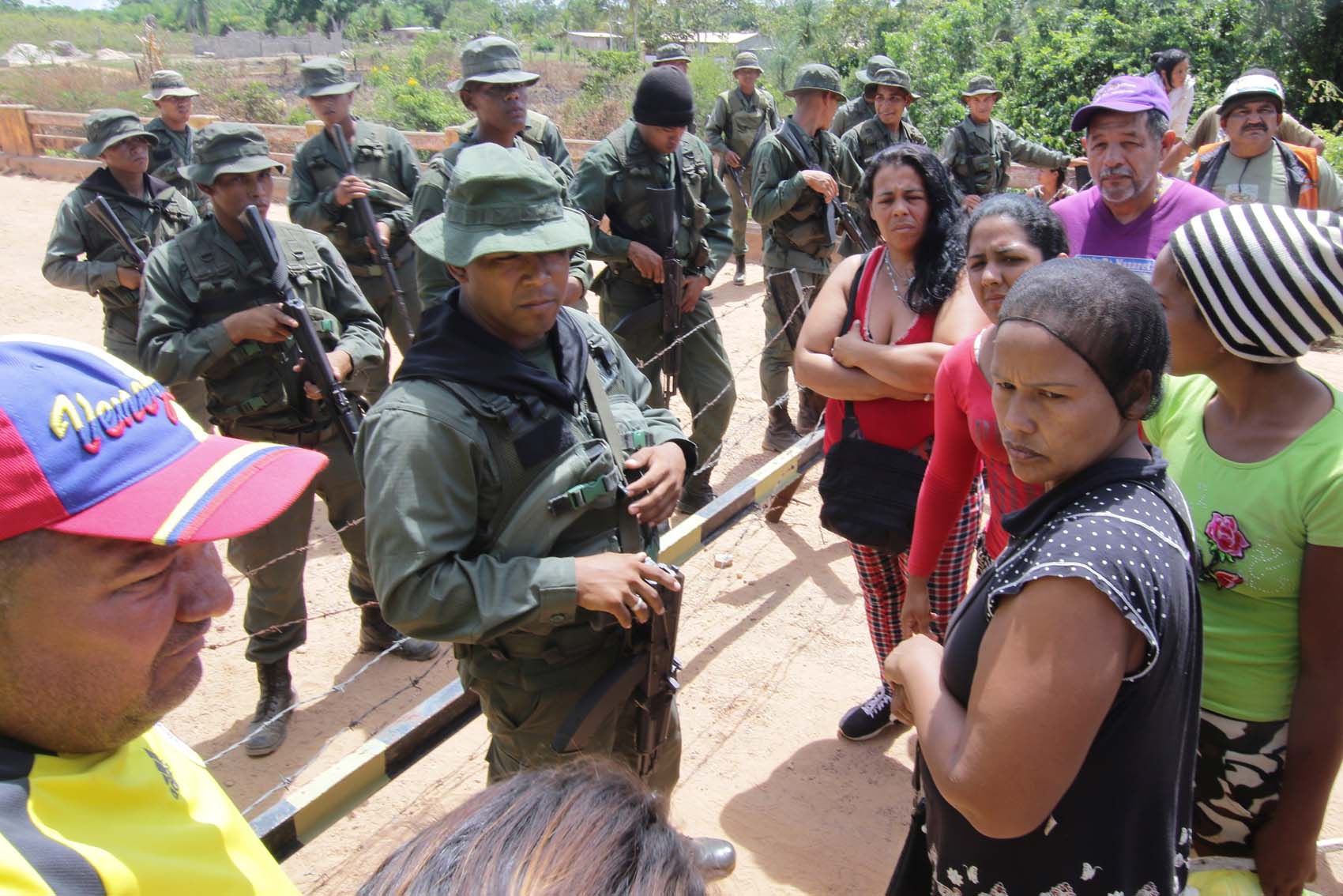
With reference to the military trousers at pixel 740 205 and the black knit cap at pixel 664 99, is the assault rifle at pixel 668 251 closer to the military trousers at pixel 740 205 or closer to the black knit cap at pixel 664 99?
the black knit cap at pixel 664 99

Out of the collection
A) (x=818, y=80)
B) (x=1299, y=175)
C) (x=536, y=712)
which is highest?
(x=818, y=80)

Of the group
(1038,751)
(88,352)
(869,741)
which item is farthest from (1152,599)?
(869,741)

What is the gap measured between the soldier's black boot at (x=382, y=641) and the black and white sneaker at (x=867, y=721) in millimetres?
1956

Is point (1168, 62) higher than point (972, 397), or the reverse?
point (1168, 62)

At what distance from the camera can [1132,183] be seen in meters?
3.32

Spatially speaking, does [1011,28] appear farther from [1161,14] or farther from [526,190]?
[526,190]

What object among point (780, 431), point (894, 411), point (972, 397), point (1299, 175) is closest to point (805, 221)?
point (780, 431)

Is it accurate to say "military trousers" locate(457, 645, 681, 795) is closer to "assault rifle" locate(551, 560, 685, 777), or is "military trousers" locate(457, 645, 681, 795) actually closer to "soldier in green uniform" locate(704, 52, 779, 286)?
"assault rifle" locate(551, 560, 685, 777)

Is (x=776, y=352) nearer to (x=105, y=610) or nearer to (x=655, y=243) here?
(x=655, y=243)

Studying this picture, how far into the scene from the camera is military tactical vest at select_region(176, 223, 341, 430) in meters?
3.90

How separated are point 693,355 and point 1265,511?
3.97 m

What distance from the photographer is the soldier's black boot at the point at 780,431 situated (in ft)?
21.0

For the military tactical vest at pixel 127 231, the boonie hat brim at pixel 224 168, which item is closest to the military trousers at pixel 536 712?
the boonie hat brim at pixel 224 168

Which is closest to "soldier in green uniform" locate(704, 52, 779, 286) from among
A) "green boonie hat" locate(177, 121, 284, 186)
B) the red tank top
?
"green boonie hat" locate(177, 121, 284, 186)
